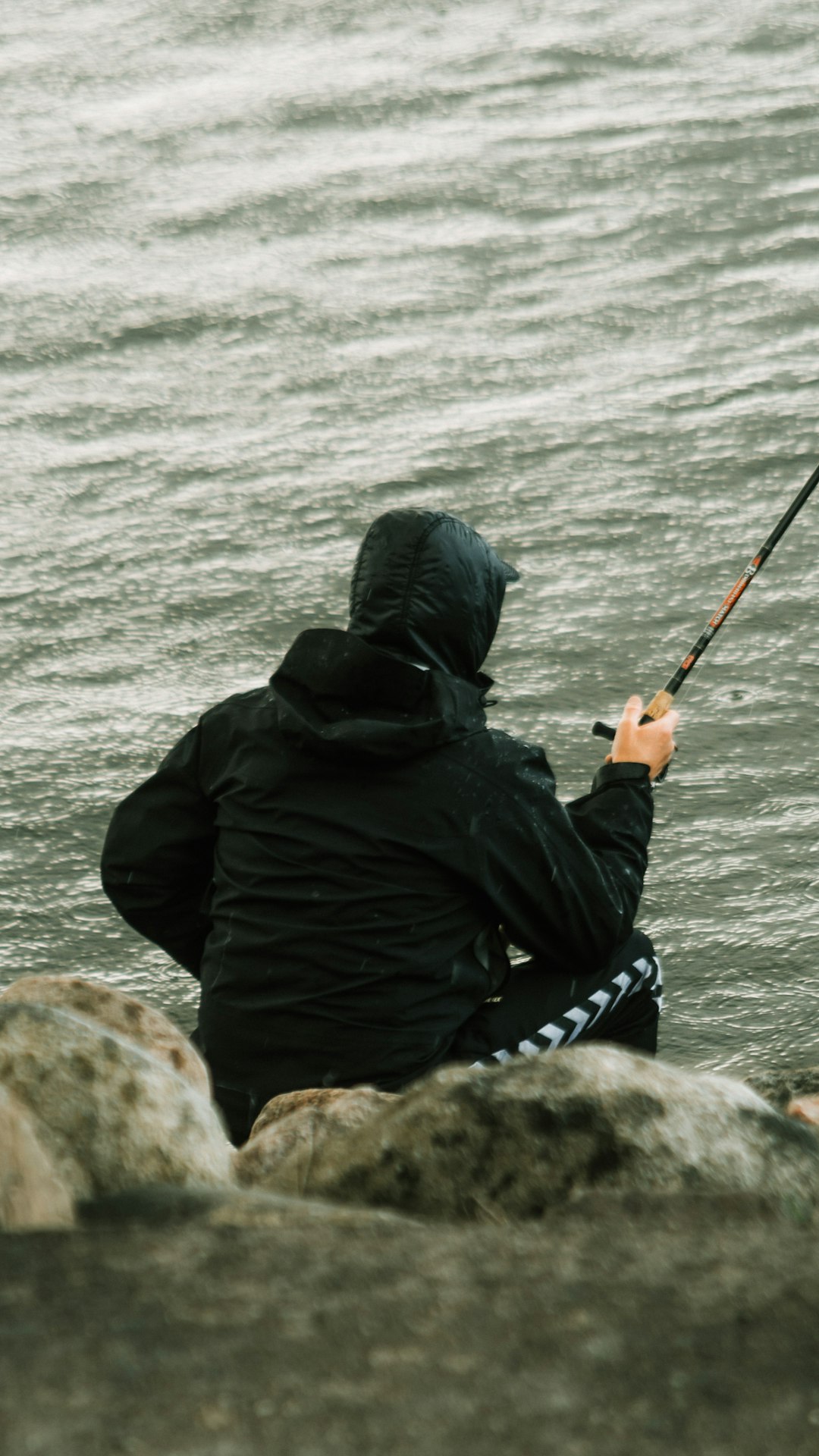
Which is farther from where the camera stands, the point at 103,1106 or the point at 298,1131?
the point at 298,1131

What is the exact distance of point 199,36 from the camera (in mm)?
13758

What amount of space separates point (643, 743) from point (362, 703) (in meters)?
0.69

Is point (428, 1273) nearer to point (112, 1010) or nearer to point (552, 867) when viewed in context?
point (552, 867)

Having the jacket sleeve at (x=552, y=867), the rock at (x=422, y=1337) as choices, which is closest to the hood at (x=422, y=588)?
the jacket sleeve at (x=552, y=867)

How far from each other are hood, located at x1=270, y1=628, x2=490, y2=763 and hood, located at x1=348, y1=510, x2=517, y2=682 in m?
0.08

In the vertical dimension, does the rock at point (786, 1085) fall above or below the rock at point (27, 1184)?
below

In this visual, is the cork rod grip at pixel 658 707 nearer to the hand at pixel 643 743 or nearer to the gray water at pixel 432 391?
the hand at pixel 643 743

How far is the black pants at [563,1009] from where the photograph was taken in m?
2.90

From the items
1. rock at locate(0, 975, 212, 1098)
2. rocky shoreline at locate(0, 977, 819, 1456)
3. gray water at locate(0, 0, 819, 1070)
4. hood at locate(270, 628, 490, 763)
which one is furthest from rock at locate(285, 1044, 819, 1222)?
gray water at locate(0, 0, 819, 1070)

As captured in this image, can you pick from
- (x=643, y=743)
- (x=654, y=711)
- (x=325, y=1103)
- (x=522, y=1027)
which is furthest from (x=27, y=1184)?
(x=654, y=711)

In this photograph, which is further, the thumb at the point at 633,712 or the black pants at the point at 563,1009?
the thumb at the point at 633,712

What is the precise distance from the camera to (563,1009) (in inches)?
119

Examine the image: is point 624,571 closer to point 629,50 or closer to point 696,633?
point 696,633

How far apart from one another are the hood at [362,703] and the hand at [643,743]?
0.52m
